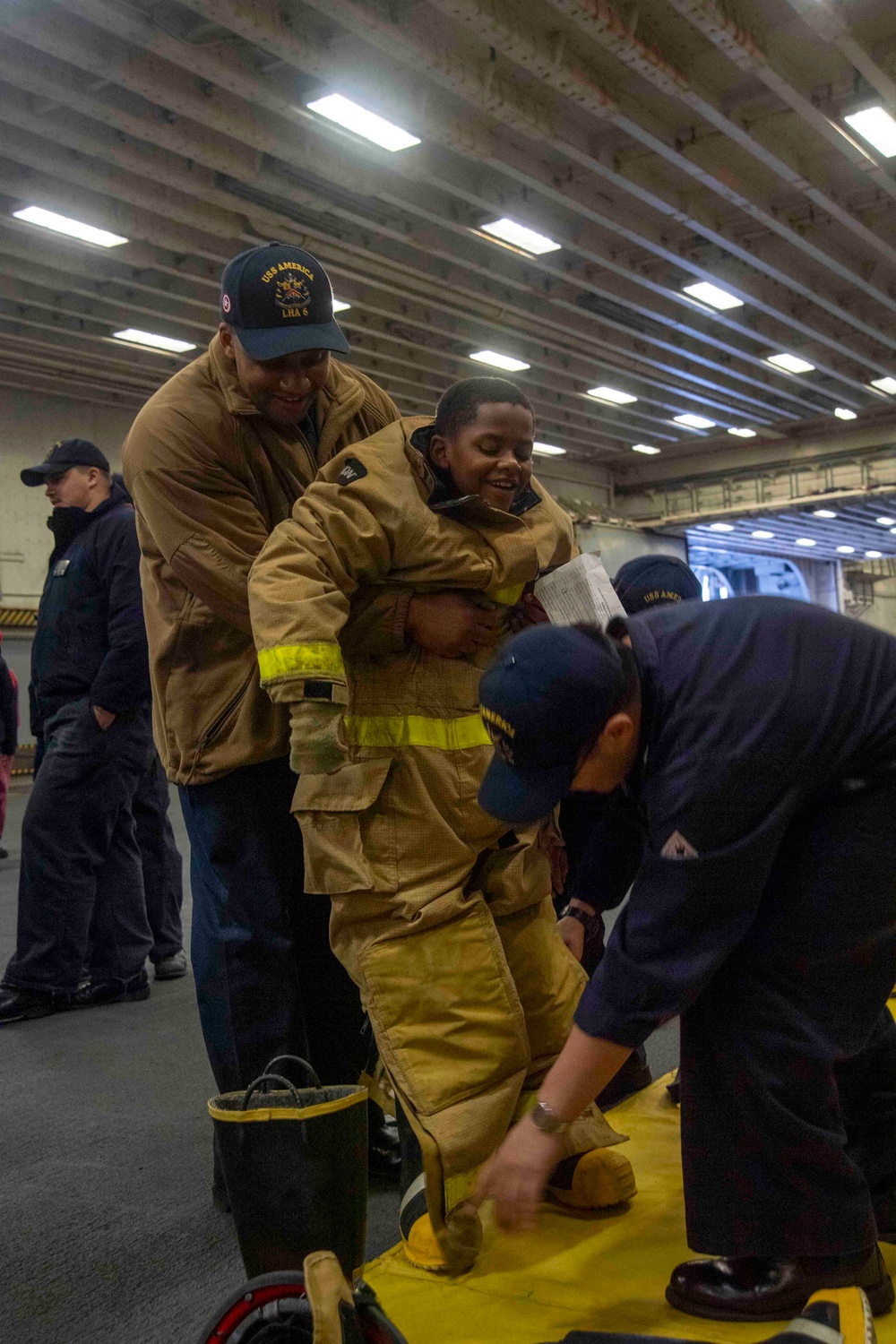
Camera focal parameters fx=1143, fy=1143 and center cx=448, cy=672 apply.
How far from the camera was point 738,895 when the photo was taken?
4.59ft

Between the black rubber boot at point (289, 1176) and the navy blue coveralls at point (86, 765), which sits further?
the navy blue coveralls at point (86, 765)

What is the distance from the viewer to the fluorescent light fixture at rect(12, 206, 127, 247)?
8102 millimetres

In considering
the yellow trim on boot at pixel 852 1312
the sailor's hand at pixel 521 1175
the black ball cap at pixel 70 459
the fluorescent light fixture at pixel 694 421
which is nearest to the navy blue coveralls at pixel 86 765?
the black ball cap at pixel 70 459

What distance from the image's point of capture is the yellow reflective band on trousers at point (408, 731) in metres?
1.95

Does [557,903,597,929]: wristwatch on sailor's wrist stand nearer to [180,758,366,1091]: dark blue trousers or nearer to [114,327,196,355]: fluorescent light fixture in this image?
[180,758,366,1091]: dark blue trousers

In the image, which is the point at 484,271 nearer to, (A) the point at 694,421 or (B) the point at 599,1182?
(A) the point at 694,421

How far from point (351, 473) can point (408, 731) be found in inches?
17.9

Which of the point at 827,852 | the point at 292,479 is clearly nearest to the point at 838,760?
the point at 827,852

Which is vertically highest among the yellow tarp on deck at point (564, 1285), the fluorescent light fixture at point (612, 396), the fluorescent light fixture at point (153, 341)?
the fluorescent light fixture at point (153, 341)

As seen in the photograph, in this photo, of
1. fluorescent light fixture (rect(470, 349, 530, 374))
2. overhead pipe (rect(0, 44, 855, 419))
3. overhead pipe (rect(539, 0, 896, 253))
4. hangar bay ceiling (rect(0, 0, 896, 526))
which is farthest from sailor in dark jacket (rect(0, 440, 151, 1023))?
fluorescent light fixture (rect(470, 349, 530, 374))

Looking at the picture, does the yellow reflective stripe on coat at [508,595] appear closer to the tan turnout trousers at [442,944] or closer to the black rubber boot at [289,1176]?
the tan turnout trousers at [442,944]

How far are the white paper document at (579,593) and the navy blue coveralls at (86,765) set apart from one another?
1.85m

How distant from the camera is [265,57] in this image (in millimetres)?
6312

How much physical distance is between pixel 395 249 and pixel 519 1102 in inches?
328
